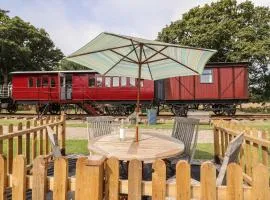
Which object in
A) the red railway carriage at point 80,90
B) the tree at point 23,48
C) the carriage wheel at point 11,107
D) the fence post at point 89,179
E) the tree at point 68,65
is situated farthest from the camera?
the tree at point 68,65

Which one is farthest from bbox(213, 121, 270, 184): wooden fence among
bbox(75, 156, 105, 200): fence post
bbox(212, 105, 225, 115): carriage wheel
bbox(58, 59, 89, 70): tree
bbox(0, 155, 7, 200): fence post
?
bbox(58, 59, 89, 70): tree

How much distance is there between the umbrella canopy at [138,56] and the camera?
495cm

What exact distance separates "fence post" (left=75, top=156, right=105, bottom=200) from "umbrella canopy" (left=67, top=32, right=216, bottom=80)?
250 cm

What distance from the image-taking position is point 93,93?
24.1 m

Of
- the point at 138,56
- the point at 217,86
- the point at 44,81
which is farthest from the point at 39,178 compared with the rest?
the point at 44,81

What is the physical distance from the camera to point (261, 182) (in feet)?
7.63

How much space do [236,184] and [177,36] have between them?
38.5m

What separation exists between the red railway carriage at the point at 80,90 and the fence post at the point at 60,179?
20.6 m

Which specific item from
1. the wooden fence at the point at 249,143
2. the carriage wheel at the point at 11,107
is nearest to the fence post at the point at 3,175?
the wooden fence at the point at 249,143

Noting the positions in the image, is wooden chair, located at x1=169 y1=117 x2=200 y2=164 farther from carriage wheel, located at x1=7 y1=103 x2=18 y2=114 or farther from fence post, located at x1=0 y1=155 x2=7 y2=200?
carriage wheel, located at x1=7 y1=103 x2=18 y2=114

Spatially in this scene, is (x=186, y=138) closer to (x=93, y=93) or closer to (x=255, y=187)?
(x=255, y=187)

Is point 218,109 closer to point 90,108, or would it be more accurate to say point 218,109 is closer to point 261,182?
point 90,108

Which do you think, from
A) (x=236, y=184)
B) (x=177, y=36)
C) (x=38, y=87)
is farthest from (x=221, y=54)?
(x=236, y=184)

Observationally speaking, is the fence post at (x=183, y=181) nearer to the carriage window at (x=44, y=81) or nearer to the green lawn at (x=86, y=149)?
the green lawn at (x=86, y=149)
